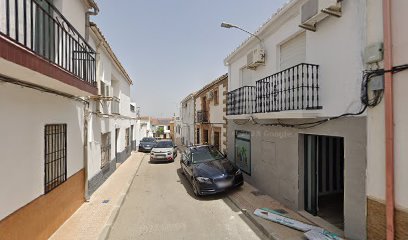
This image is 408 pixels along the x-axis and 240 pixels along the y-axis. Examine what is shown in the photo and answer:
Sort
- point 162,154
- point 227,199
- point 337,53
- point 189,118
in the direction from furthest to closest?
point 189,118 → point 162,154 → point 227,199 → point 337,53

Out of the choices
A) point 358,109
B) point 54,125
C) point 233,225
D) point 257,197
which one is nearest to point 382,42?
point 358,109

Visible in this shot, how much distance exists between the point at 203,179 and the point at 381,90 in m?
5.69

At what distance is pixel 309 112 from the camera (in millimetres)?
5457

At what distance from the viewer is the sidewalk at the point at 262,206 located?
5164mm

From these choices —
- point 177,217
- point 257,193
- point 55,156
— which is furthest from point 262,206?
point 55,156

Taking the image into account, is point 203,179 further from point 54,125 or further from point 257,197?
point 54,125

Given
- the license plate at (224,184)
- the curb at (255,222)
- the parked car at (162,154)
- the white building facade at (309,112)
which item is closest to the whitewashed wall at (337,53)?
the white building facade at (309,112)

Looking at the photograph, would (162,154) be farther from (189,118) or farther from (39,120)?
(39,120)

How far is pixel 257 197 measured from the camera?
7723mm

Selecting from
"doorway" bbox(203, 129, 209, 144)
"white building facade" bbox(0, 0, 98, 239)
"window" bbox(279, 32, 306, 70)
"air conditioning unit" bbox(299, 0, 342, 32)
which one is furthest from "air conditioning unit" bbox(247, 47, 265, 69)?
"doorway" bbox(203, 129, 209, 144)

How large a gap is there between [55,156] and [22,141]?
1479 mm

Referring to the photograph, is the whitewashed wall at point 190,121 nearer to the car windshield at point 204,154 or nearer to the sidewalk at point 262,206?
the car windshield at point 204,154

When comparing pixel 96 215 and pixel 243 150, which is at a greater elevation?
pixel 243 150

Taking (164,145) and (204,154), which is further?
(164,145)
